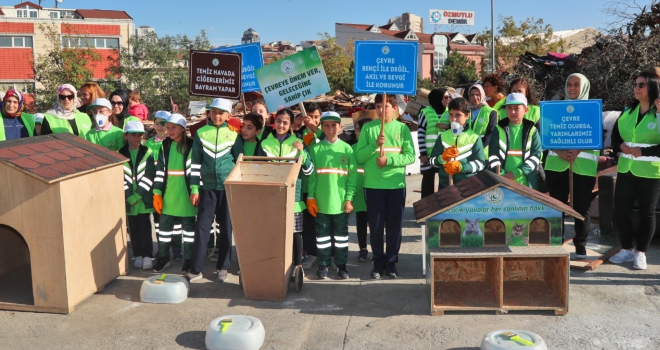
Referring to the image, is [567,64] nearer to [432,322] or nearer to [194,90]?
[194,90]

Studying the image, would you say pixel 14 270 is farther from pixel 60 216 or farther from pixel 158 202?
pixel 60 216

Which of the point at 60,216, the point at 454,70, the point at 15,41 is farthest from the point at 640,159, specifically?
the point at 15,41

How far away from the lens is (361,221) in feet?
23.0

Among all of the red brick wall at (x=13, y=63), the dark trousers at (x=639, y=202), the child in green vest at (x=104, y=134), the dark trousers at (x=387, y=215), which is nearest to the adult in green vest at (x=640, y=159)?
the dark trousers at (x=639, y=202)

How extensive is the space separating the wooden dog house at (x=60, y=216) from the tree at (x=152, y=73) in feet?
85.7

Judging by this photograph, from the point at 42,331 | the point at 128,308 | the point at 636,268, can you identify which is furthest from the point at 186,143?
the point at 636,268

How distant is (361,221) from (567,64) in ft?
34.4

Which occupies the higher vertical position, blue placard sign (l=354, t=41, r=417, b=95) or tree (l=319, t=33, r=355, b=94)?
tree (l=319, t=33, r=355, b=94)

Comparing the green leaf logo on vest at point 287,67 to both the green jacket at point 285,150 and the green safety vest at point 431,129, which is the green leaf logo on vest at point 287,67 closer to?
the green jacket at point 285,150

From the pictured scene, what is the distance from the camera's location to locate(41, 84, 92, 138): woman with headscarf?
23.0ft

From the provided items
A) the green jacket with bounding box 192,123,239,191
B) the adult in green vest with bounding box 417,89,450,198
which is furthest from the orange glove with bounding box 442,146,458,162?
the green jacket with bounding box 192,123,239,191

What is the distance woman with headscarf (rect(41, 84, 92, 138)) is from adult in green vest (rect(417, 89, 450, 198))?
4.17 meters

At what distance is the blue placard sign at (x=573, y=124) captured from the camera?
250 inches

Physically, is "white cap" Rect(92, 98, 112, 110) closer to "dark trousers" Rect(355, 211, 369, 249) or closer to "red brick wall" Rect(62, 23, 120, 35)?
"dark trousers" Rect(355, 211, 369, 249)
